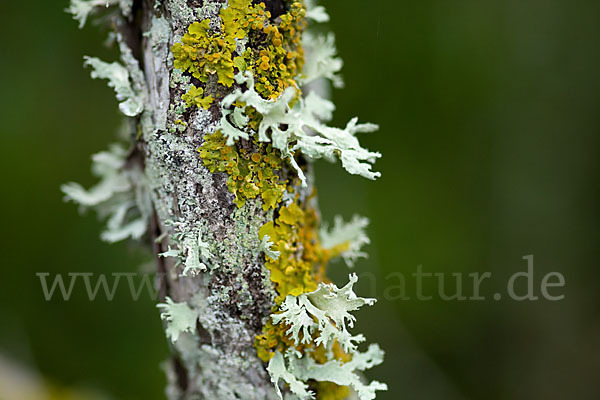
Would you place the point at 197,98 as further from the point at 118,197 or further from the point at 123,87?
the point at 118,197


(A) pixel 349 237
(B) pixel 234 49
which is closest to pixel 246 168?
(B) pixel 234 49

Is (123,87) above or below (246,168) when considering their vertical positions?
above

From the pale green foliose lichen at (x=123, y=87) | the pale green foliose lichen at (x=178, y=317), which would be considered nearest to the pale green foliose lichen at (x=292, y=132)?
the pale green foliose lichen at (x=123, y=87)

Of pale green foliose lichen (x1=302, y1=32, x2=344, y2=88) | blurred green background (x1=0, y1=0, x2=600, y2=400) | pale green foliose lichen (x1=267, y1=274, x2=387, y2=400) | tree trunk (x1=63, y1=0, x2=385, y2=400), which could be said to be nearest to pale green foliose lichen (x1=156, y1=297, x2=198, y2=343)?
tree trunk (x1=63, y1=0, x2=385, y2=400)

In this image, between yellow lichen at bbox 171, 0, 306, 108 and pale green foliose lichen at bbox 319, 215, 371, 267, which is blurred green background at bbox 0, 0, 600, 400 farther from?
yellow lichen at bbox 171, 0, 306, 108

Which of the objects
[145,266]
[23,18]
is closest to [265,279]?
[145,266]

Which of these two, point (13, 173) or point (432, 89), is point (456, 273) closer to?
A: point (432, 89)

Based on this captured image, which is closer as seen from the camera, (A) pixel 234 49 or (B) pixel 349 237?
(A) pixel 234 49

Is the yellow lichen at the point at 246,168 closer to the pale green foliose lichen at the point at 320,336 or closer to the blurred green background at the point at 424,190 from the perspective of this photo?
the pale green foliose lichen at the point at 320,336
